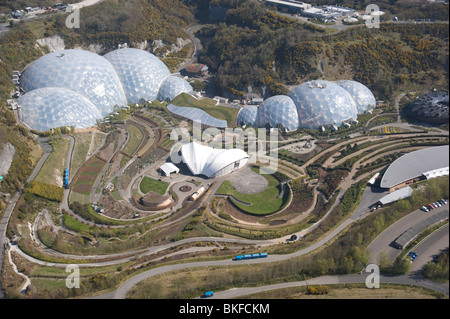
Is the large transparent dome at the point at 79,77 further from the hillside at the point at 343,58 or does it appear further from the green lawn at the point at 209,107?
the hillside at the point at 343,58

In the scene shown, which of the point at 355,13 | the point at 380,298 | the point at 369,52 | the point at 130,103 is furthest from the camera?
the point at 355,13

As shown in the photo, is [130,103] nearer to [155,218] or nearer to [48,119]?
[48,119]

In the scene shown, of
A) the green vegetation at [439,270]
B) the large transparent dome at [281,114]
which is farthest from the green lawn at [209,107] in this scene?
the green vegetation at [439,270]

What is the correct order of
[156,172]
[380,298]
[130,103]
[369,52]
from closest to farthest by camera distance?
[380,298], [156,172], [130,103], [369,52]

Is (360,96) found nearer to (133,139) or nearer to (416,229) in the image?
(416,229)

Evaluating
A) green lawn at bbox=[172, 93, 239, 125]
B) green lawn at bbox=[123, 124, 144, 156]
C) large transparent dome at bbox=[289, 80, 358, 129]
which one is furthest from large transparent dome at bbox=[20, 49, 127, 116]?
large transparent dome at bbox=[289, 80, 358, 129]

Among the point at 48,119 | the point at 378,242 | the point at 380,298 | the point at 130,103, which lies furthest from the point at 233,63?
the point at 380,298

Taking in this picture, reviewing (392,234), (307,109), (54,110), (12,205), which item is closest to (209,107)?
(307,109)
